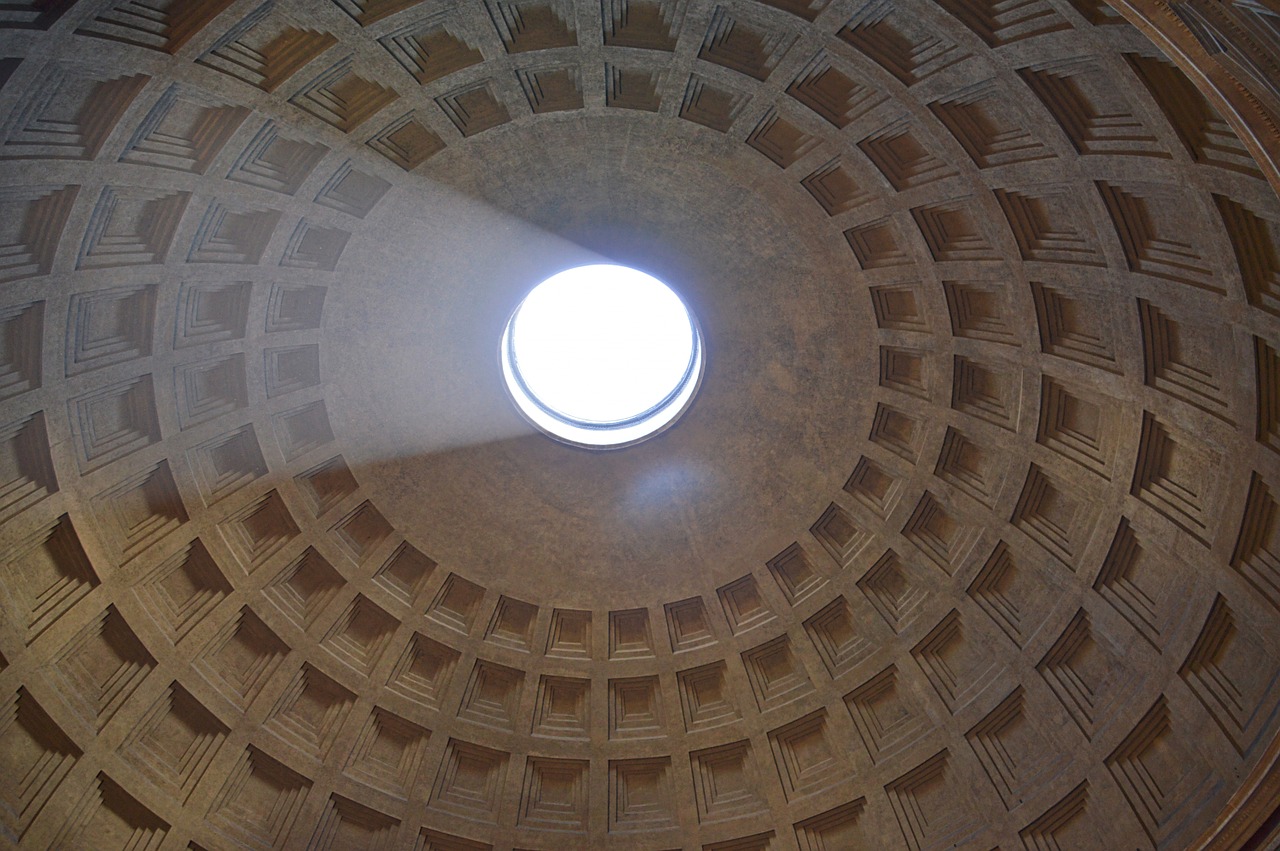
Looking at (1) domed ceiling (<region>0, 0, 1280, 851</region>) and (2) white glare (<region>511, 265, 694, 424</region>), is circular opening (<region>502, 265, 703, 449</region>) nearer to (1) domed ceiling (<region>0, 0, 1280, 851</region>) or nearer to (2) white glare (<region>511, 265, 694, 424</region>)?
(2) white glare (<region>511, 265, 694, 424</region>)

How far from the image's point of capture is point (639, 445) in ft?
82.7

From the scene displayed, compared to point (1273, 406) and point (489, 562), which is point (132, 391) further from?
point (1273, 406)

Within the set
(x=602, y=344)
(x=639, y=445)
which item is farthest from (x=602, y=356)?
(x=639, y=445)

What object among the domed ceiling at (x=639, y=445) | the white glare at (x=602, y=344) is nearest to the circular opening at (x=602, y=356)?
the white glare at (x=602, y=344)

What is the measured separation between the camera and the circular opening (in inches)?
1001

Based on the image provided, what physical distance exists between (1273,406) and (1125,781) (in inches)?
314

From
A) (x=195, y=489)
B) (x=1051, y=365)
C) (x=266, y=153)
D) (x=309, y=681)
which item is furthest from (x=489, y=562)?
(x=1051, y=365)

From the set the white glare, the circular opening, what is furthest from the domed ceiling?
the white glare

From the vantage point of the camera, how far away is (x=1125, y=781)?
19312mm

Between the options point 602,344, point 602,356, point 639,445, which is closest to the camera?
point 639,445

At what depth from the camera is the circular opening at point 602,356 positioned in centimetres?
2544

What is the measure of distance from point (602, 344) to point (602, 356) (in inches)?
25.3

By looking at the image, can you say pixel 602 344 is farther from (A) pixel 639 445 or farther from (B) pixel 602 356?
(A) pixel 639 445

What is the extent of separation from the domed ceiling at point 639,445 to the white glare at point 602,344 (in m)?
2.10
